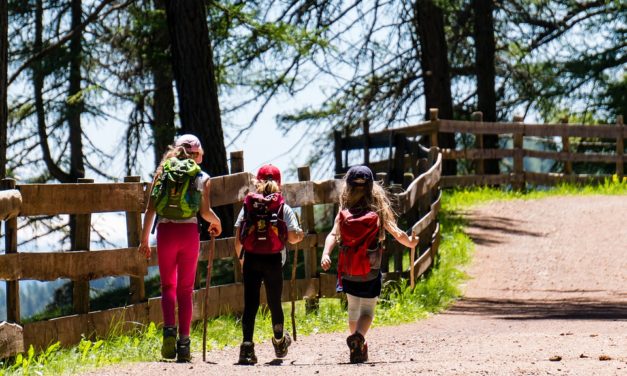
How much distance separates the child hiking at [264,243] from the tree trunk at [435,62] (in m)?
13.6

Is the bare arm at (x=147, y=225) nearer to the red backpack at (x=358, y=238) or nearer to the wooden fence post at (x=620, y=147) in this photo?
the red backpack at (x=358, y=238)

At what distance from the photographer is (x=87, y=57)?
21125mm

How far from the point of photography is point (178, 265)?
8.35 meters

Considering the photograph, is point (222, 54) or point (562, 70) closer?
point (222, 54)

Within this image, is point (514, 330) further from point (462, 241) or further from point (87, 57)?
point (87, 57)

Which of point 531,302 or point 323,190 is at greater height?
point 323,190

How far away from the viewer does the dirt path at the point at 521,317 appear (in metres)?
7.64

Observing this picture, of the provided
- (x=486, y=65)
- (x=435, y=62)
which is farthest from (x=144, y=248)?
(x=486, y=65)

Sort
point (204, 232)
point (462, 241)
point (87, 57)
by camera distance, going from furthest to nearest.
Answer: point (87, 57)
point (462, 241)
point (204, 232)

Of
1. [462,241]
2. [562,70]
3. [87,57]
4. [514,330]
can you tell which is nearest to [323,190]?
[514,330]

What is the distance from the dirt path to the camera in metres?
7.64

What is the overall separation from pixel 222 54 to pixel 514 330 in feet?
32.8

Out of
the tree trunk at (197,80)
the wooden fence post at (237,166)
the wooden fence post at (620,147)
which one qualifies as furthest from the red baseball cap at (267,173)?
the wooden fence post at (620,147)

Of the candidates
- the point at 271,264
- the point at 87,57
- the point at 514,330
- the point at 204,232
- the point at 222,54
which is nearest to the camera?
the point at 271,264
